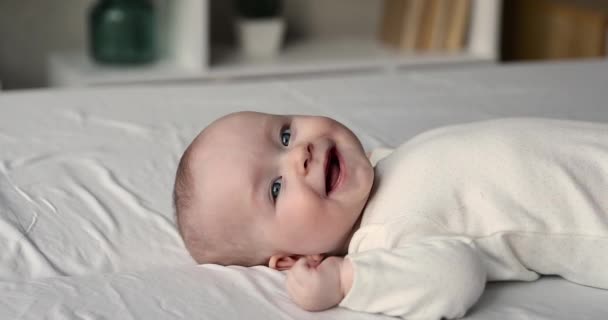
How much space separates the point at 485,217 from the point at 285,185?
22cm

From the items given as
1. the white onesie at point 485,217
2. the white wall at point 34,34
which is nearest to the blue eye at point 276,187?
the white onesie at point 485,217

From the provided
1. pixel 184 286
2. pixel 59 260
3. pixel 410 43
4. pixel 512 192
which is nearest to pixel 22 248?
pixel 59 260

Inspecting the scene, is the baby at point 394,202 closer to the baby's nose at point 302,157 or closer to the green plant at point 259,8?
the baby's nose at point 302,157

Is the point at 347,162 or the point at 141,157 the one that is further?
the point at 141,157

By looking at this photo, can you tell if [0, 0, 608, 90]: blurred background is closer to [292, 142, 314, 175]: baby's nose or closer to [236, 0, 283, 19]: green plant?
[236, 0, 283, 19]: green plant

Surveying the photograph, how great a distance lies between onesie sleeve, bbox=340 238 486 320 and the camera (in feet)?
2.96

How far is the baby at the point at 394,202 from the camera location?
3.26 ft

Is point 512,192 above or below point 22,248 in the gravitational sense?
above

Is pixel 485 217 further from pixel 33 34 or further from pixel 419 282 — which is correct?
pixel 33 34

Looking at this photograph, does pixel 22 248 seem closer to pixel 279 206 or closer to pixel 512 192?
pixel 279 206

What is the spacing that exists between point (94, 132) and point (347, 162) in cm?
56

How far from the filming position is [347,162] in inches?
41.2

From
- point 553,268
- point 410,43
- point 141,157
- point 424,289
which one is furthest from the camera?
point 410,43

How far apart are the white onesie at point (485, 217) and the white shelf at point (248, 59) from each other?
53.9 inches
